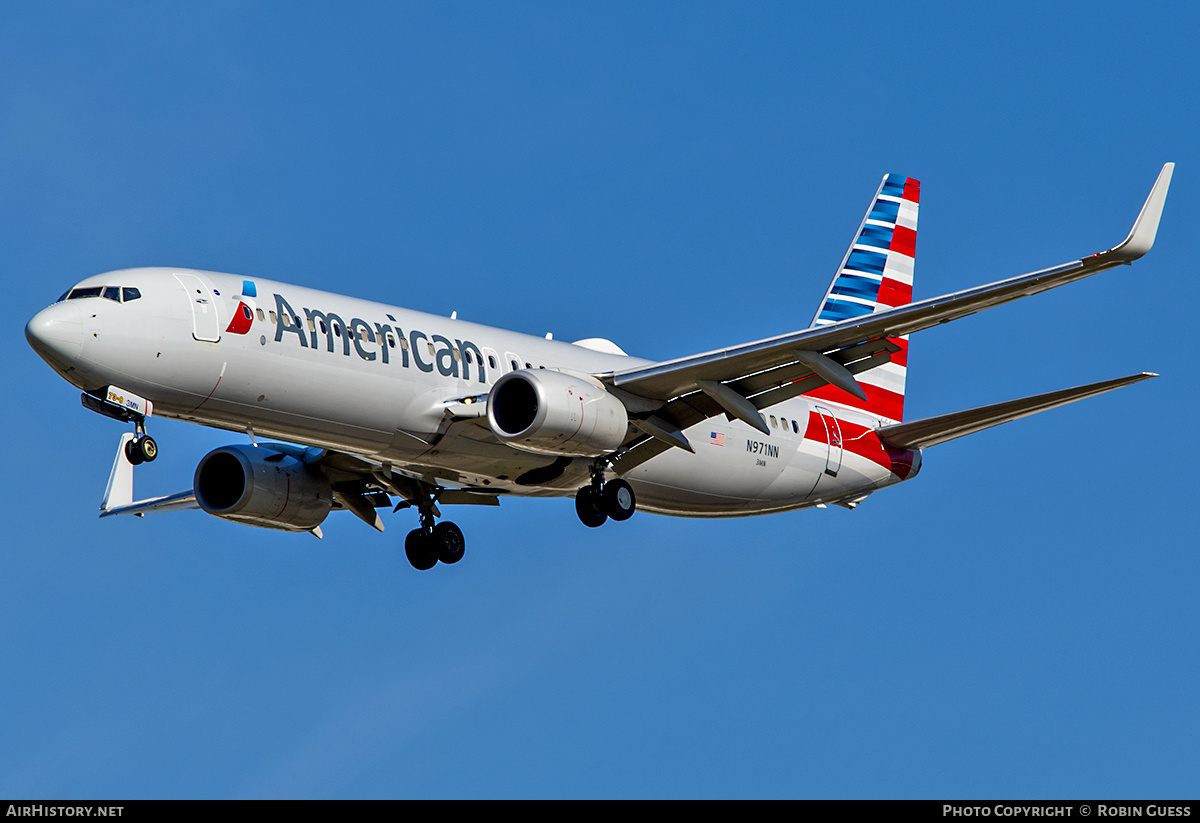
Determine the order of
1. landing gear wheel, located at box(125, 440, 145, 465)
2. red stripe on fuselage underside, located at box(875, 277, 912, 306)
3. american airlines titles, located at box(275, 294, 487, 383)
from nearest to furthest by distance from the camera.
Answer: landing gear wheel, located at box(125, 440, 145, 465) < american airlines titles, located at box(275, 294, 487, 383) < red stripe on fuselage underside, located at box(875, 277, 912, 306)

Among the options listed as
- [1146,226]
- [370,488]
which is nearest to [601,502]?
[370,488]

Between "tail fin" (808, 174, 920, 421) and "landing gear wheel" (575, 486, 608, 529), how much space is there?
32.7 ft

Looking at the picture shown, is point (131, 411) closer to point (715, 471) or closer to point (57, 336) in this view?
point (57, 336)

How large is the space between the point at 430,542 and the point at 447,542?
0.41 meters

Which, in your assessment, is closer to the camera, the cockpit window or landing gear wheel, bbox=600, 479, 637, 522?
the cockpit window

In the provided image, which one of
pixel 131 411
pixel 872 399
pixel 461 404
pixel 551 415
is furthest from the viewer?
pixel 872 399

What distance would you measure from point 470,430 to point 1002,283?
11.0m

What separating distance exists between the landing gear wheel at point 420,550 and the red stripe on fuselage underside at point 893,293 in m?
15.8

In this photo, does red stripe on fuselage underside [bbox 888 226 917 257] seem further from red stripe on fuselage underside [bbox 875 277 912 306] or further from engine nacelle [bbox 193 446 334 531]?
engine nacelle [bbox 193 446 334 531]

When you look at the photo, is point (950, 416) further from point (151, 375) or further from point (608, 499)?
point (151, 375)

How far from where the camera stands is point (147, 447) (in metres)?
27.0

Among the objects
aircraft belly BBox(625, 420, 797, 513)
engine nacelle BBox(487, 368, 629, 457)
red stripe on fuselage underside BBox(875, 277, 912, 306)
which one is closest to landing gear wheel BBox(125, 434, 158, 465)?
Result: engine nacelle BBox(487, 368, 629, 457)

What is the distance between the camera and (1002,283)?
1103 inches

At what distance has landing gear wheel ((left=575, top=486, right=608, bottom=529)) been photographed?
108 feet
